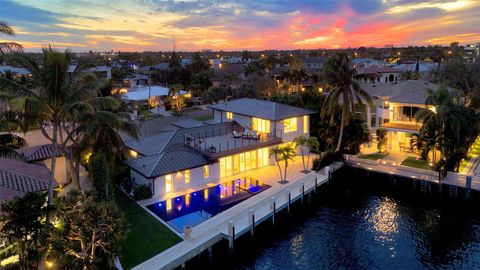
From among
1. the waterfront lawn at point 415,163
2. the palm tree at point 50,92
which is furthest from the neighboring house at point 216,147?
the waterfront lawn at point 415,163

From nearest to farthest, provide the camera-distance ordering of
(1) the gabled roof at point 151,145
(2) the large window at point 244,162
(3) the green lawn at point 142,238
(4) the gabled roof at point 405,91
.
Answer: (3) the green lawn at point 142,238, (2) the large window at point 244,162, (1) the gabled roof at point 151,145, (4) the gabled roof at point 405,91

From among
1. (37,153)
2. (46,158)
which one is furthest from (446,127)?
(37,153)

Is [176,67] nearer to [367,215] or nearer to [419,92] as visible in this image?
[419,92]

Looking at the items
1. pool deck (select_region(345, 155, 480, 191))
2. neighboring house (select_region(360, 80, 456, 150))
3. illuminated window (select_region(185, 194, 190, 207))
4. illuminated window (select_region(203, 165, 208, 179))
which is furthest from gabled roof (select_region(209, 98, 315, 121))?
illuminated window (select_region(185, 194, 190, 207))

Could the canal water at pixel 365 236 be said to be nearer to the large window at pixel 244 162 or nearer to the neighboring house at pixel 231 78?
the large window at pixel 244 162

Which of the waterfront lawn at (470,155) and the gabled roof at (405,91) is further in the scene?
the gabled roof at (405,91)

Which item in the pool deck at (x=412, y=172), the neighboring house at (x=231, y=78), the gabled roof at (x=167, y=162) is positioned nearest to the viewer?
the gabled roof at (x=167, y=162)

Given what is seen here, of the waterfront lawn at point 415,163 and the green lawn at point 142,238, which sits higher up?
the waterfront lawn at point 415,163
